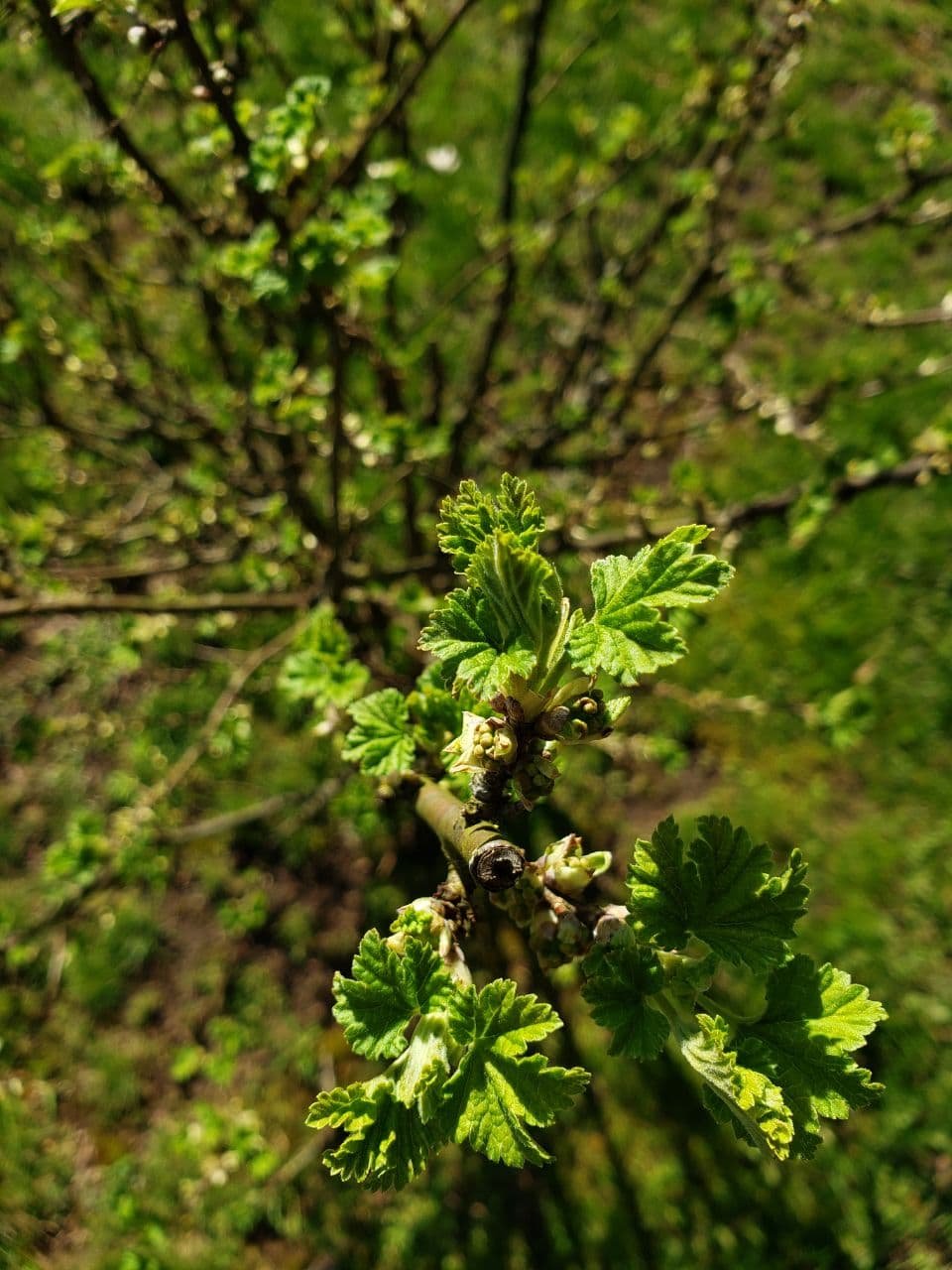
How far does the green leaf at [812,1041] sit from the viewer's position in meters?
1.10

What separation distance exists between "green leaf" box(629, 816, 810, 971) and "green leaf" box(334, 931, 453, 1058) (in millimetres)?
295

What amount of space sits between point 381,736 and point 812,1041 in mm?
783

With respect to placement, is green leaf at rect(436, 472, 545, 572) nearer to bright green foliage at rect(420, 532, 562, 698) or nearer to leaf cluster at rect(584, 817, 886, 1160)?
bright green foliage at rect(420, 532, 562, 698)

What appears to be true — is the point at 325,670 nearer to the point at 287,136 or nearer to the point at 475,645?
the point at 475,645

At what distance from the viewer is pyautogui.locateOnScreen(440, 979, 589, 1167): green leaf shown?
103 cm

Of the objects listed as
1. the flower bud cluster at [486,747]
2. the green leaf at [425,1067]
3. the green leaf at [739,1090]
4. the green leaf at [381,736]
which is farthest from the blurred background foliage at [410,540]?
the green leaf at [739,1090]

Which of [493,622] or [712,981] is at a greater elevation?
[493,622]

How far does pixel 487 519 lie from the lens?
3.53 feet

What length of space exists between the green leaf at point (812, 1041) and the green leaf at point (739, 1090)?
36mm

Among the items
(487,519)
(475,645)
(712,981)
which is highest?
(487,519)

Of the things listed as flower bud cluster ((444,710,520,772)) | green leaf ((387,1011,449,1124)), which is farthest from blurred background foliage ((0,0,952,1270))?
green leaf ((387,1011,449,1124))

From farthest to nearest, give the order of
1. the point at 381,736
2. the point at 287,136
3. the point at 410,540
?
the point at 410,540
the point at 287,136
the point at 381,736

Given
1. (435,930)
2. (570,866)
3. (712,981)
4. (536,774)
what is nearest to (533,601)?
(536,774)

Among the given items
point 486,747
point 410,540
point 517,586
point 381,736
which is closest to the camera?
point 517,586
